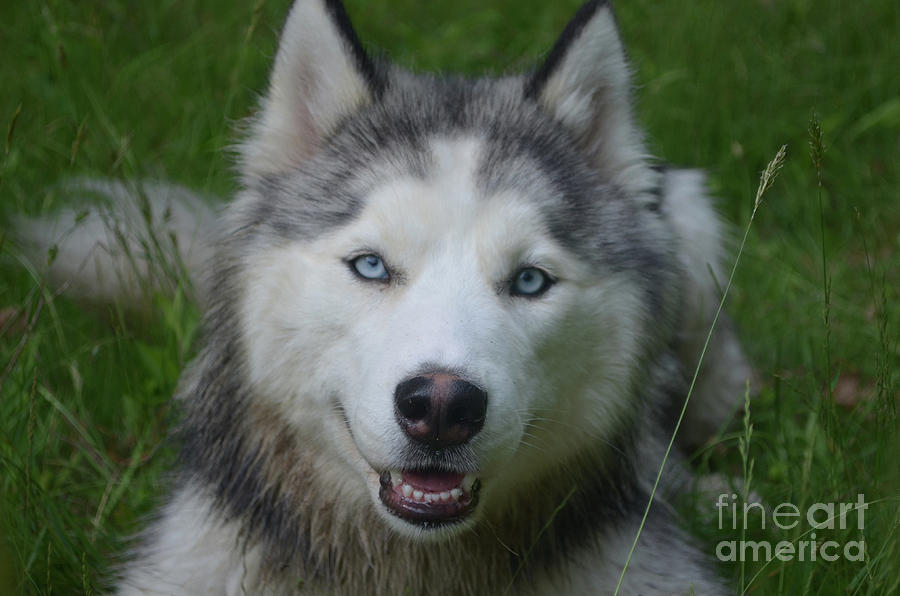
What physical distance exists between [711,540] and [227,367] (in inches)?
59.9

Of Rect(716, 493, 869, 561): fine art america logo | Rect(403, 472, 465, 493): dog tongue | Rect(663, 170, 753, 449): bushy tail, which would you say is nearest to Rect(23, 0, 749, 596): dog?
Rect(403, 472, 465, 493): dog tongue

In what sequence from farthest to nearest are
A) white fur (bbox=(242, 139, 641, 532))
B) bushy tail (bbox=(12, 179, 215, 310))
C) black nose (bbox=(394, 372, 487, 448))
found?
bushy tail (bbox=(12, 179, 215, 310))
white fur (bbox=(242, 139, 641, 532))
black nose (bbox=(394, 372, 487, 448))

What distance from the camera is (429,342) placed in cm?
203

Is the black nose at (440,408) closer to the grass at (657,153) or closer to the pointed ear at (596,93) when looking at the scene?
the grass at (657,153)

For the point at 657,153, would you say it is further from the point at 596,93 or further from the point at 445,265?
the point at 445,265

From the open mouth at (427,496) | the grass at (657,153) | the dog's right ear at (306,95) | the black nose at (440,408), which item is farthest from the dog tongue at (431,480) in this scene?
the dog's right ear at (306,95)

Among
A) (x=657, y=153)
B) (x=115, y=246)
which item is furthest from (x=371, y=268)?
(x=657, y=153)

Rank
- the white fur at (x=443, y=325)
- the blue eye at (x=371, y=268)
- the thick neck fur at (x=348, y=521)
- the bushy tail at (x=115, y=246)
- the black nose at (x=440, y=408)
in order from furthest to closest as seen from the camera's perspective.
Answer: the bushy tail at (x=115, y=246) < the thick neck fur at (x=348, y=521) < the blue eye at (x=371, y=268) < the white fur at (x=443, y=325) < the black nose at (x=440, y=408)

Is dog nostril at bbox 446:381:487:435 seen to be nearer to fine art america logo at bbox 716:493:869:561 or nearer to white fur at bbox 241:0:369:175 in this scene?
fine art america logo at bbox 716:493:869:561

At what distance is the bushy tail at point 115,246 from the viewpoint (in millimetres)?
3426

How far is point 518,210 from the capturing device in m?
2.32

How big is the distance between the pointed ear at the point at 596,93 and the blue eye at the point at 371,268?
28.9 inches

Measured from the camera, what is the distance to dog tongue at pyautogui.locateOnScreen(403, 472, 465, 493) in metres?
2.16

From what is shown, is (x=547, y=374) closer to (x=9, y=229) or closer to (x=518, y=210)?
(x=518, y=210)
